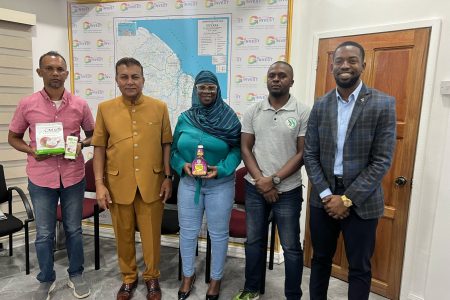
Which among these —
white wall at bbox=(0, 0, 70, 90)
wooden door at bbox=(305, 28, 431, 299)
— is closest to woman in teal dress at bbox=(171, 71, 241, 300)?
wooden door at bbox=(305, 28, 431, 299)

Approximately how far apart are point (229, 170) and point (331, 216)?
0.65 metres

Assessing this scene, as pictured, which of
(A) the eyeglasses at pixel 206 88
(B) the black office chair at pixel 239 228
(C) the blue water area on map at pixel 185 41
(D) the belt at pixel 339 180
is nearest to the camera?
(D) the belt at pixel 339 180

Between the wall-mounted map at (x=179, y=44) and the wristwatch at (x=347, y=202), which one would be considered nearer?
the wristwatch at (x=347, y=202)

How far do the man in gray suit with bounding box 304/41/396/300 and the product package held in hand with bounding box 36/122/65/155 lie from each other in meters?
1.49

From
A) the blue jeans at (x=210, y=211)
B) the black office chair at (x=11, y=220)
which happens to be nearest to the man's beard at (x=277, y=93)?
the blue jeans at (x=210, y=211)

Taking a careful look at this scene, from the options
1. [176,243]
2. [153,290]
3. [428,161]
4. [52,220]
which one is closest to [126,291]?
[153,290]

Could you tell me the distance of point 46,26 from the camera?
125 inches

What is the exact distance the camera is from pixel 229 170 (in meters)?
2.09

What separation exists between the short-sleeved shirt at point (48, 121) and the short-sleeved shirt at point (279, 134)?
1.19 metres

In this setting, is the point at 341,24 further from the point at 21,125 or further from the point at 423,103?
the point at 21,125

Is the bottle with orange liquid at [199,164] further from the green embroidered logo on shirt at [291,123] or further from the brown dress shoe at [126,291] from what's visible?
the brown dress shoe at [126,291]

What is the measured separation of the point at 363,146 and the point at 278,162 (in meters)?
0.49

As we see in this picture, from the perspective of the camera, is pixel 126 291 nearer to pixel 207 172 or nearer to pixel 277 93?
pixel 207 172

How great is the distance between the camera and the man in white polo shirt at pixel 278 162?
1.97m
